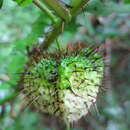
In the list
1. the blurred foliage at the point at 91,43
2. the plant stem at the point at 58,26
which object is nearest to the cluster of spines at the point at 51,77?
the plant stem at the point at 58,26

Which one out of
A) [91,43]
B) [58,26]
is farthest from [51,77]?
[91,43]

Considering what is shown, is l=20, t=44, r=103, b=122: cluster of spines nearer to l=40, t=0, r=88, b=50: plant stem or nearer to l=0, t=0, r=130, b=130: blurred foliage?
l=40, t=0, r=88, b=50: plant stem

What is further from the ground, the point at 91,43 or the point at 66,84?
the point at 91,43

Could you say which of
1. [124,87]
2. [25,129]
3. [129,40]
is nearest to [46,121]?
[25,129]

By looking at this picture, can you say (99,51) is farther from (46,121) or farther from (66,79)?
(46,121)

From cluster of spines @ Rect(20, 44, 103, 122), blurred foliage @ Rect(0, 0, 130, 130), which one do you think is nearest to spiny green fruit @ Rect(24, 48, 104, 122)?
cluster of spines @ Rect(20, 44, 103, 122)

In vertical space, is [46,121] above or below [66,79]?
below

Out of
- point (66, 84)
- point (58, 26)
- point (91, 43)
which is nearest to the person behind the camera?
point (66, 84)

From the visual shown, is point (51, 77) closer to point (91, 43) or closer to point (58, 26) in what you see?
point (58, 26)

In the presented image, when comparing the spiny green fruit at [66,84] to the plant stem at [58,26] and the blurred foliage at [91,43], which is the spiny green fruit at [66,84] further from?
the blurred foliage at [91,43]
